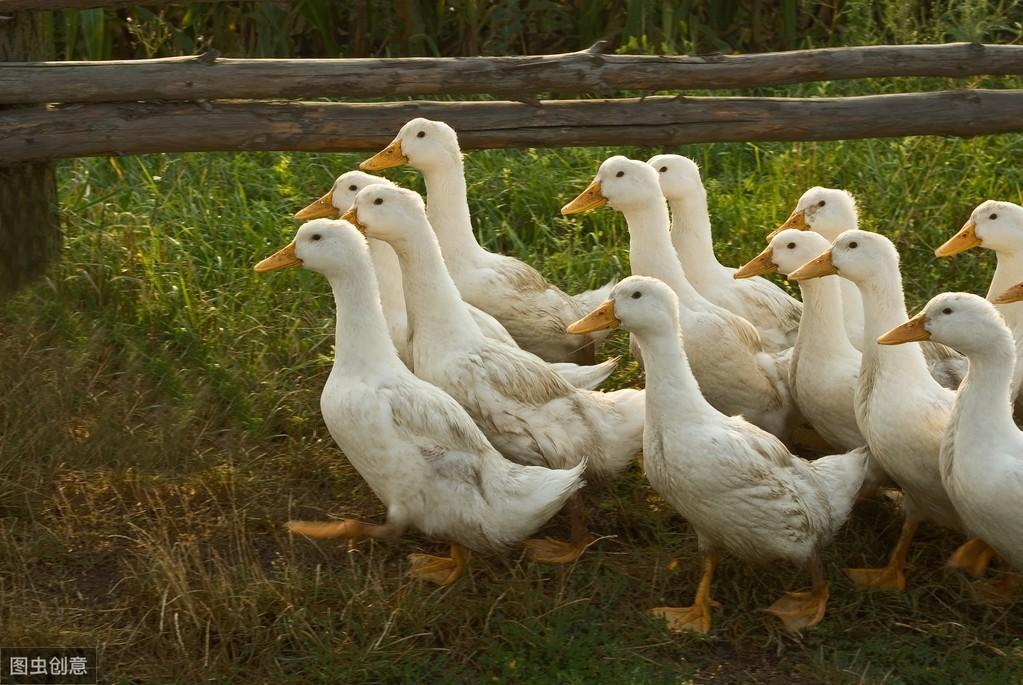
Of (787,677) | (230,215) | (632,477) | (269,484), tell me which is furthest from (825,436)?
(230,215)

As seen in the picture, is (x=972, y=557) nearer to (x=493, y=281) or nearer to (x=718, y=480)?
(x=718, y=480)

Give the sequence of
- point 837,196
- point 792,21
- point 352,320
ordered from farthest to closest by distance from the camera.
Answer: point 792,21, point 837,196, point 352,320

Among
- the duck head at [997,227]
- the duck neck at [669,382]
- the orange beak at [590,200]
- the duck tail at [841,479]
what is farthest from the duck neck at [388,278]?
the duck head at [997,227]

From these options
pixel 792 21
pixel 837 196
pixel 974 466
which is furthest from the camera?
pixel 792 21

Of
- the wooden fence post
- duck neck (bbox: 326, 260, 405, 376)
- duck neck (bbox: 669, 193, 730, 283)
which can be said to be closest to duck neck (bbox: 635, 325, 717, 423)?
duck neck (bbox: 326, 260, 405, 376)

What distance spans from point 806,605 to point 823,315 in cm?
108

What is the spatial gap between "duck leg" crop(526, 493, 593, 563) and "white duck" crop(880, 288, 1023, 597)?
3.89 ft

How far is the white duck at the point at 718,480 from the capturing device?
4.38m

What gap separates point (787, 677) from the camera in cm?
422

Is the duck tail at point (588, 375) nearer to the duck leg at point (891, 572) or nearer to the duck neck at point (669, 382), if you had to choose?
the duck neck at point (669, 382)

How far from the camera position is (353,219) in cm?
503

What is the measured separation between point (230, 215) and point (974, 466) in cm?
377

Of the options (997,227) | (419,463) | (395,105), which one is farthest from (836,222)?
(419,463)

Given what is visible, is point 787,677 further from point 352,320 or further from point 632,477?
point 352,320
